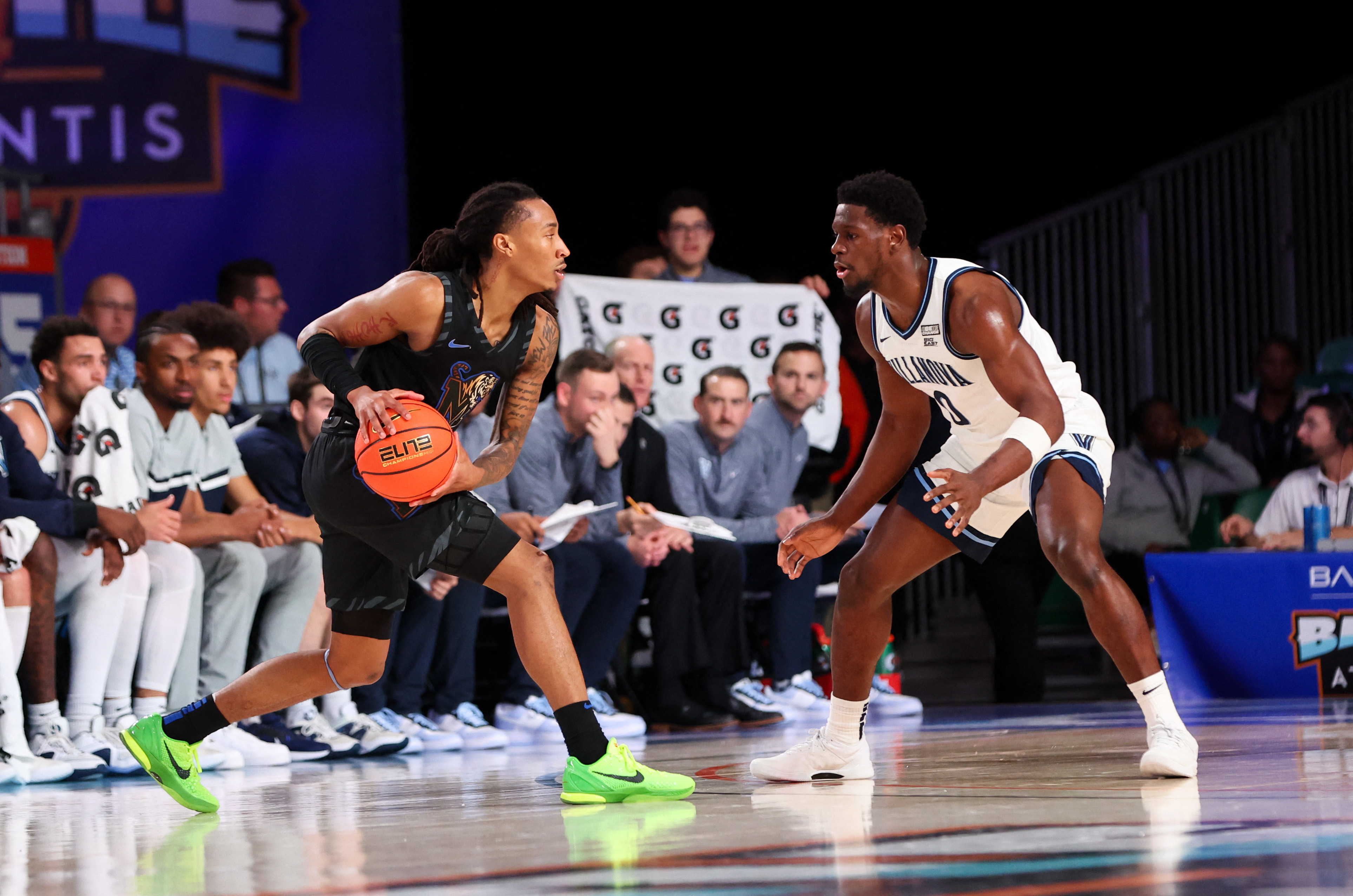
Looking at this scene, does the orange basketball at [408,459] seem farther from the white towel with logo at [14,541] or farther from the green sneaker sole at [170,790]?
the white towel with logo at [14,541]

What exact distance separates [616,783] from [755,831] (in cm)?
68

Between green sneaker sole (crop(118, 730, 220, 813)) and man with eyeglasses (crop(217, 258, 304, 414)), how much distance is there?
3.73 meters

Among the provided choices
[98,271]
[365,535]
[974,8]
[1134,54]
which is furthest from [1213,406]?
[365,535]

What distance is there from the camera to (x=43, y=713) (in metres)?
5.04

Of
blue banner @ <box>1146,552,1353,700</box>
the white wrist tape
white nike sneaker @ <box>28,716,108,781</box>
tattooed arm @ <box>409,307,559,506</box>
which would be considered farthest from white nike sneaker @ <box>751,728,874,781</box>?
blue banner @ <box>1146,552,1353,700</box>

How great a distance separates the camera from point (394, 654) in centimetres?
614

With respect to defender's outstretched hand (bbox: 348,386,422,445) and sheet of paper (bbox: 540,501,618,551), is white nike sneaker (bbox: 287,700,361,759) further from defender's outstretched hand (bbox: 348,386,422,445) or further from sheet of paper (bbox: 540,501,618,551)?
defender's outstretched hand (bbox: 348,386,422,445)

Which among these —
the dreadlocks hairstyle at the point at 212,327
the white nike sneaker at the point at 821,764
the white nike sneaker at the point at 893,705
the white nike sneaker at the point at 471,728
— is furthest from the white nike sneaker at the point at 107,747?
the white nike sneaker at the point at 893,705

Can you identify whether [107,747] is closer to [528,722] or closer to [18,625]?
[18,625]

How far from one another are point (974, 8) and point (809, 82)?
126 cm

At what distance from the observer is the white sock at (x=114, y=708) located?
530 centimetres

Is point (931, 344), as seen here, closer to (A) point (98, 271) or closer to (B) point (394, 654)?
(B) point (394, 654)

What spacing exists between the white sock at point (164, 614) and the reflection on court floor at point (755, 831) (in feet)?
1.80

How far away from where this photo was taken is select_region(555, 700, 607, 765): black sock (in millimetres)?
3596
